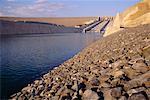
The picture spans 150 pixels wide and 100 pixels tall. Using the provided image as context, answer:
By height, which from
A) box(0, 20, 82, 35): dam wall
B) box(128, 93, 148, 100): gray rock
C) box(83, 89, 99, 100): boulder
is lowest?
box(0, 20, 82, 35): dam wall

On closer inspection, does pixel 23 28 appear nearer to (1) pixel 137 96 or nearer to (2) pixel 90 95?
(2) pixel 90 95

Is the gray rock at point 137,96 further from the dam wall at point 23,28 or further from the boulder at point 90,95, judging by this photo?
the dam wall at point 23,28

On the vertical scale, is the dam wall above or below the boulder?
below

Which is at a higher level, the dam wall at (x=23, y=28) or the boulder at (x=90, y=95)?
the boulder at (x=90, y=95)

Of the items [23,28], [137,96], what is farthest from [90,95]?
[23,28]

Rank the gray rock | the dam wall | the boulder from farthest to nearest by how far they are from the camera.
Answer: the dam wall → the boulder → the gray rock

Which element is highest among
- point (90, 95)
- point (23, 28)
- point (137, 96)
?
point (137, 96)

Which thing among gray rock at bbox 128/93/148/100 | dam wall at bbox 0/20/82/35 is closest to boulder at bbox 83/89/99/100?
gray rock at bbox 128/93/148/100

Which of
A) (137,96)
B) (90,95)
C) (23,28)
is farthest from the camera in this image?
(23,28)

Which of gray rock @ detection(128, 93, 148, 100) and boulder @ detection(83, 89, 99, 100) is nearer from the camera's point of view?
gray rock @ detection(128, 93, 148, 100)

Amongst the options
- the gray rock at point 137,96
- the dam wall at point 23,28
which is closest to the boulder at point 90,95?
the gray rock at point 137,96

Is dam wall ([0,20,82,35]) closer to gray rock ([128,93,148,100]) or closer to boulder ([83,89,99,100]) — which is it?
boulder ([83,89,99,100])

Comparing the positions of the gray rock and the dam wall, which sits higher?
the gray rock

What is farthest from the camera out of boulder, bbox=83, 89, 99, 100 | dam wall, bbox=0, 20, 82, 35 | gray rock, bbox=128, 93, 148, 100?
dam wall, bbox=0, 20, 82, 35
